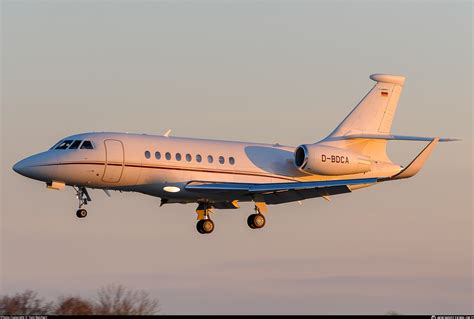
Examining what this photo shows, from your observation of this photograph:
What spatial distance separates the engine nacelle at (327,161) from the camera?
49875 millimetres

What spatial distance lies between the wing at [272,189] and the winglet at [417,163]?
2109mm

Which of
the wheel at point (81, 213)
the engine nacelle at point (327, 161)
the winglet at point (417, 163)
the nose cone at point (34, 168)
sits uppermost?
the engine nacelle at point (327, 161)

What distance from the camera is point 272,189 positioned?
47656 mm

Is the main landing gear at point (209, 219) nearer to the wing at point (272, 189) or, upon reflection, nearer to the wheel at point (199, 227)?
the wheel at point (199, 227)

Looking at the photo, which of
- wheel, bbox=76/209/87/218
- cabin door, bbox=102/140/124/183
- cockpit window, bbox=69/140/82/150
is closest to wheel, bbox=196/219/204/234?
cabin door, bbox=102/140/124/183

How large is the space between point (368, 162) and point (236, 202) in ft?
18.1

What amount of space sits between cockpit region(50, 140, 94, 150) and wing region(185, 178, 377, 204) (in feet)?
12.8

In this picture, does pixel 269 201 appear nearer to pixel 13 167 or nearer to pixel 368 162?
pixel 368 162

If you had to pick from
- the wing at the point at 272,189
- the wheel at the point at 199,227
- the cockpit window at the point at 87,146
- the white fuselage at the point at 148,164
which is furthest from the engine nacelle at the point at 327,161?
the cockpit window at the point at 87,146

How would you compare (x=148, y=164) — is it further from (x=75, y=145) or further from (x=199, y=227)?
(x=199, y=227)

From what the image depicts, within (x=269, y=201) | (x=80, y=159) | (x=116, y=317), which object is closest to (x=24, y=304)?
(x=116, y=317)

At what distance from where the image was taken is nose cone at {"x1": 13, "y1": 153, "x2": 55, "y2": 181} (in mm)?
46188

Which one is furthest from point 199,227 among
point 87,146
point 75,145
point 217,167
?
point 75,145

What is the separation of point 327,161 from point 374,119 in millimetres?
4381
